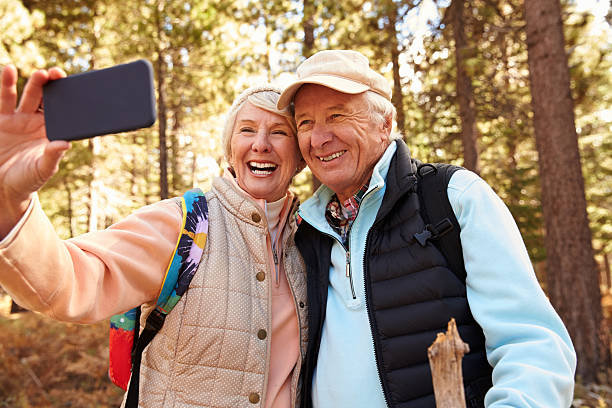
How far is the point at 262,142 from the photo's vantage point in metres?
2.50

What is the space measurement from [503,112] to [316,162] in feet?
28.3

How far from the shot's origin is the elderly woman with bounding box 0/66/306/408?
124 cm

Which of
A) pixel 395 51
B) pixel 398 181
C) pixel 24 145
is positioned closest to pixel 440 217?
pixel 398 181

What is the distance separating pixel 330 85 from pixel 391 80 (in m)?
10.4

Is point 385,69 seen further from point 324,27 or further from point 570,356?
point 570,356

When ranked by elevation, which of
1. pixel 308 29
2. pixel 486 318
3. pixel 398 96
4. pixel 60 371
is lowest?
pixel 60 371

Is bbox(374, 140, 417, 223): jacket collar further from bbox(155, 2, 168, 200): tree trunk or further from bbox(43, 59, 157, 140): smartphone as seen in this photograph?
bbox(155, 2, 168, 200): tree trunk

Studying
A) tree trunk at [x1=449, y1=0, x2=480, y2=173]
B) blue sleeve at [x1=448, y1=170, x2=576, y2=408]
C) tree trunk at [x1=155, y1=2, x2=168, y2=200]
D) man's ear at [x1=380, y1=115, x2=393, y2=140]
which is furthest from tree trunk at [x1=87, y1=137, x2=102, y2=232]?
blue sleeve at [x1=448, y1=170, x2=576, y2=408]

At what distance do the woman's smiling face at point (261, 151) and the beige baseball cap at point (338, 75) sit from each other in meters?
0.16

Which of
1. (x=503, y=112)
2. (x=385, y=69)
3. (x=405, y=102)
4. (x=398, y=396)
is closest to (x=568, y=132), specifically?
(x=503, y=112)

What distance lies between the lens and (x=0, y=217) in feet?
4.10

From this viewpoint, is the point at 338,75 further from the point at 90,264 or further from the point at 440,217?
the point at 90,264

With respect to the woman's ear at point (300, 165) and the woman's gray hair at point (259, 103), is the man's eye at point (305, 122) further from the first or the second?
the woman's ear at point (300, 165)

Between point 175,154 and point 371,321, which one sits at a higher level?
point 175,154
